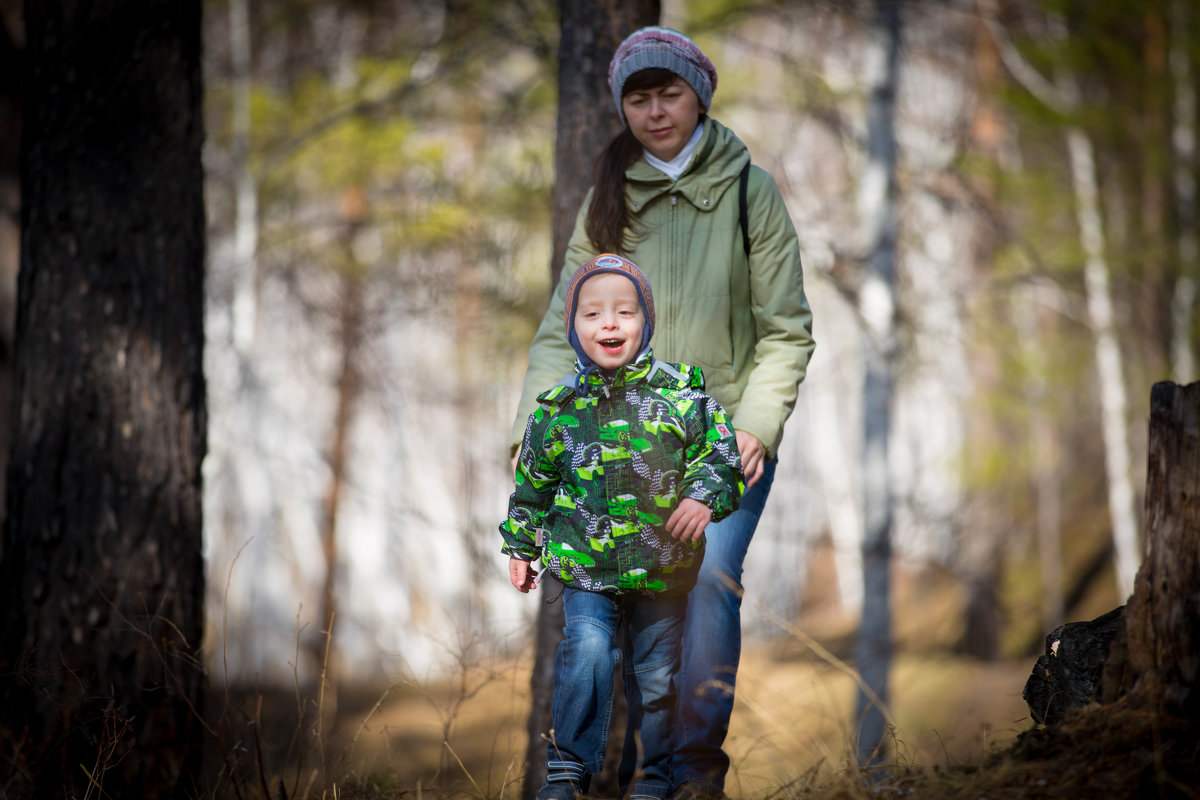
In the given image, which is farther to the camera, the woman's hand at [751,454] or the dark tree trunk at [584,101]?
the dark tree trunk at [584,101]

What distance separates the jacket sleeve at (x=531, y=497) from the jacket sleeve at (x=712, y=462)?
0.37m

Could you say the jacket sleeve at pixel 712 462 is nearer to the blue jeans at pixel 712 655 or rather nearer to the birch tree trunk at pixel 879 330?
the blue jeans at pixel 712 655

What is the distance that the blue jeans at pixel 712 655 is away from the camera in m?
2.45

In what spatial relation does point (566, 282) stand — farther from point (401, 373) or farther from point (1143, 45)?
point (1143, 45)

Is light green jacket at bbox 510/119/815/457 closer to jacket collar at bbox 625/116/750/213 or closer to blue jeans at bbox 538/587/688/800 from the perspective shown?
jacket collar at bbox 625/116/750/213

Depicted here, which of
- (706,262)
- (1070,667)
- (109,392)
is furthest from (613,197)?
(109,392)

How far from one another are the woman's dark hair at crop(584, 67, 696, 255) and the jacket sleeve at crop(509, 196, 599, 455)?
67 mm

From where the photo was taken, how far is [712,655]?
2520 mm

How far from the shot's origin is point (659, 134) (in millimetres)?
2678

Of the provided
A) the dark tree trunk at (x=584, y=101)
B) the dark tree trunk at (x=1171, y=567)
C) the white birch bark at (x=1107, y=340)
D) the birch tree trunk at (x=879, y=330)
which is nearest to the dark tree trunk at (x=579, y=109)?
the dark tree trunk at (x=584, y=101)

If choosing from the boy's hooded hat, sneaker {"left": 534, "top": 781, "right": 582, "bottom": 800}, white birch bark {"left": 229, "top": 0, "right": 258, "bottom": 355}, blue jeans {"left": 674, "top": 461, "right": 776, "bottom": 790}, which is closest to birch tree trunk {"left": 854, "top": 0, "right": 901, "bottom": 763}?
blue jeans {"left": 674, "top": 461, "right": 776, "bottom": 790}

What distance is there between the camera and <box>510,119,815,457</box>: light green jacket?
266 cm

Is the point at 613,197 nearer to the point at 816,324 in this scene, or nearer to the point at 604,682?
the point at 604,682

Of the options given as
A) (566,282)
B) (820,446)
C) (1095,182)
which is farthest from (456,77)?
(1095,182)
